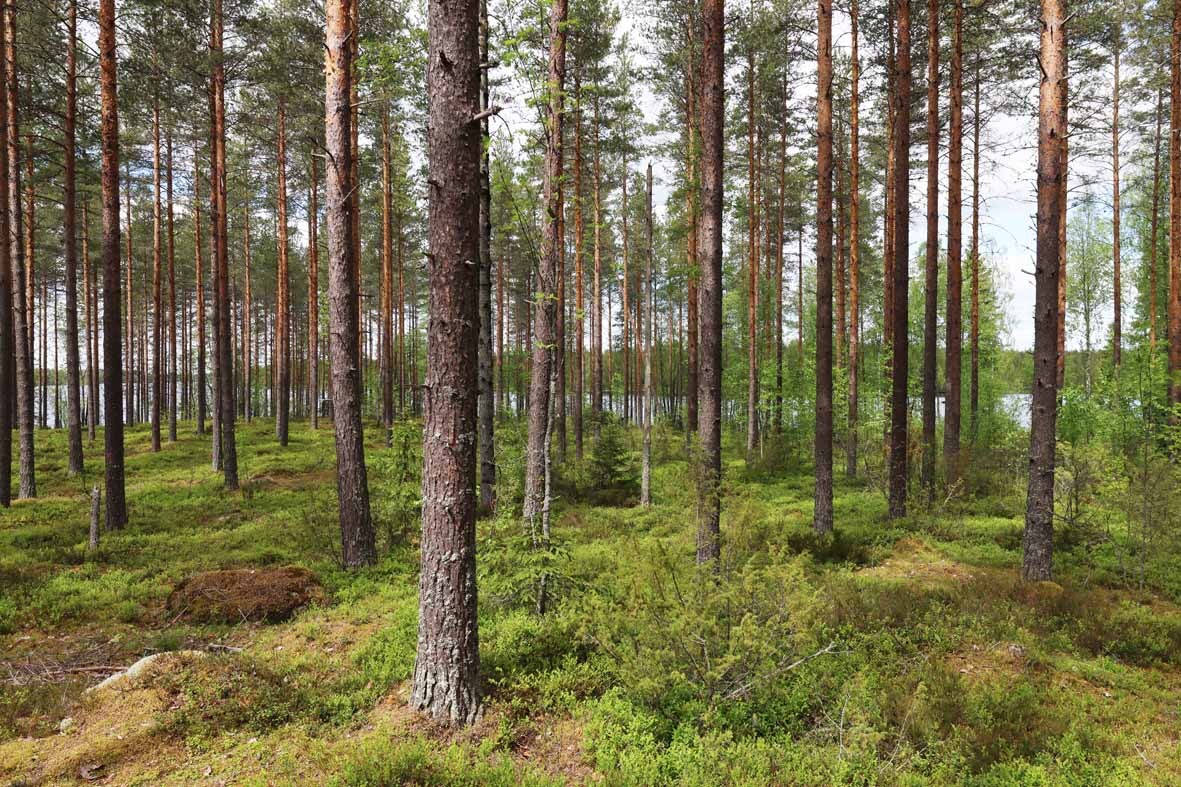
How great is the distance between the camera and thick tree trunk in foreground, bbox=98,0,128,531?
32.5ft

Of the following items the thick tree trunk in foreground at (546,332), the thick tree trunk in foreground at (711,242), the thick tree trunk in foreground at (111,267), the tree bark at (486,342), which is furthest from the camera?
the thick tree trunk in foreground at (111,267)

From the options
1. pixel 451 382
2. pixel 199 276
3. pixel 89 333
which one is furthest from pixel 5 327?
pixel 89 333

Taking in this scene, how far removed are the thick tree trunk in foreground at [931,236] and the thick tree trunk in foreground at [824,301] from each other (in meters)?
3.45

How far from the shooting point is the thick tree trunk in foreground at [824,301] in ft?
31.9

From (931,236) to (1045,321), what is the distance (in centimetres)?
521

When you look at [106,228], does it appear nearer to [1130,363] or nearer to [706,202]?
[706,202]

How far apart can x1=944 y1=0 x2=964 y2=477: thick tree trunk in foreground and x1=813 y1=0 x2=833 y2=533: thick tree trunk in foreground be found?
4.71m

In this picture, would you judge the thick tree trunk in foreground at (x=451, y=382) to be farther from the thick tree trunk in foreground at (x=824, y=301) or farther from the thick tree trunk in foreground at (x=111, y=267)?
the thick tree trunk in foreground at (x=111, y=267)

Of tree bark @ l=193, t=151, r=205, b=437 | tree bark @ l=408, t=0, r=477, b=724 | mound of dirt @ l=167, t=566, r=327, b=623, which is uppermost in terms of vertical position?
tree bark @ l=193, t=151, r=205, b=437

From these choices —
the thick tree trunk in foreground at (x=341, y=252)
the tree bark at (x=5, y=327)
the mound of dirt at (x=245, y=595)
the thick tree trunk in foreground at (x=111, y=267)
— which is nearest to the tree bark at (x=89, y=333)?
the tree bark at (x=5, y=327)

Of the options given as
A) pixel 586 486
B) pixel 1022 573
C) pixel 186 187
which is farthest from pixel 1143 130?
pixel 186 187

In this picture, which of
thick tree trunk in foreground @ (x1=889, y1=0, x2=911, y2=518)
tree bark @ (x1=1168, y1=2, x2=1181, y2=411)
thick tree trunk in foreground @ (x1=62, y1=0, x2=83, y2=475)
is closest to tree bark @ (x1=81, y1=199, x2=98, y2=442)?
thick tree trunk in foreground @ (x1=62, y1=0, x2=83, y2=475)

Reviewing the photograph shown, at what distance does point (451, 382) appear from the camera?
13.5 feet

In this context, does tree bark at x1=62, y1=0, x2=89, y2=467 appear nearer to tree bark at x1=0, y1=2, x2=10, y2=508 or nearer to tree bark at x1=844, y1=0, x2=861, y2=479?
tree bark at x1=0, y1=2, x2=10, y2=508
